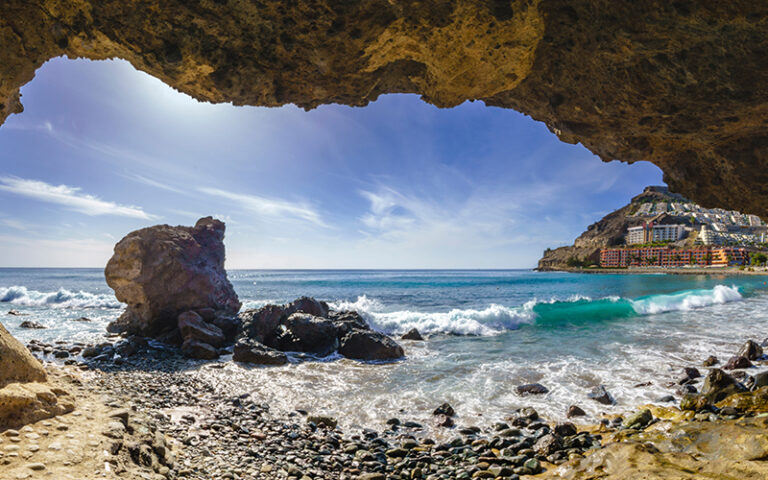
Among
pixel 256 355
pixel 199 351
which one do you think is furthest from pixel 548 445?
pixel 199 351

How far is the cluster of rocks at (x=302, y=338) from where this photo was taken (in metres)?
10.7

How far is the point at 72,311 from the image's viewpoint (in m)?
21.9

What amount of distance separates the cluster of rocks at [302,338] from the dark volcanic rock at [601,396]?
18.9ft

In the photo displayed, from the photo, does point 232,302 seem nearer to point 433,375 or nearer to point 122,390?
point 122,390

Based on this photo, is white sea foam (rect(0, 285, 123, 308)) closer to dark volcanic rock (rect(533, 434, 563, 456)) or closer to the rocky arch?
the rocky arch

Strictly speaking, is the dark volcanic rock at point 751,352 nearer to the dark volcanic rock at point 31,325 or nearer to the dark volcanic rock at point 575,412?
the dark volcanic rock at point 575,412

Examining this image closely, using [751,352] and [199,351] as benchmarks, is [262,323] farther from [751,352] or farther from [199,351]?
[751,352]

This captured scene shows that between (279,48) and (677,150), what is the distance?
801 centimetres

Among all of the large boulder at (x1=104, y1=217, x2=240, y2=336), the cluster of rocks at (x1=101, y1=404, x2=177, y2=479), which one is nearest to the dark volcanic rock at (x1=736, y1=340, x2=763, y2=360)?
the cluster of rocks at (x1=101, y1=404, x2=177, y2=479)

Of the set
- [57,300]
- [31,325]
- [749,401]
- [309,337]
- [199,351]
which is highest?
[749,401]

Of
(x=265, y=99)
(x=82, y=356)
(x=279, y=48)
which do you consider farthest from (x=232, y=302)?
(x=279, y=48)

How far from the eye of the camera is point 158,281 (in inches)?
547

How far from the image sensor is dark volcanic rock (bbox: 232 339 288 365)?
10.4 meters

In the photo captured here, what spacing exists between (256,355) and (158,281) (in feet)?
22.3
